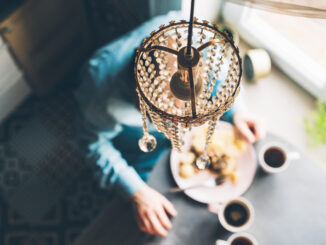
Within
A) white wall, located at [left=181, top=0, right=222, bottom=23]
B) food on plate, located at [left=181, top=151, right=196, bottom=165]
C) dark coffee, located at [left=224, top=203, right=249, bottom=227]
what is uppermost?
white wall, located at [left=181, top=0, right=222, bottom=23]

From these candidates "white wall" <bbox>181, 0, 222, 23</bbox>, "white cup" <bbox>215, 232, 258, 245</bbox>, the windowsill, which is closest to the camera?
"white cup" <bbox>215, 232, 258, 245</bbox>

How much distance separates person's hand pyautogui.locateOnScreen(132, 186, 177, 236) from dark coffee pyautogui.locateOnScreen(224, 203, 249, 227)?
192 mm

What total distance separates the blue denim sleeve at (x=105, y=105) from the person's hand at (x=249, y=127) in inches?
18.0

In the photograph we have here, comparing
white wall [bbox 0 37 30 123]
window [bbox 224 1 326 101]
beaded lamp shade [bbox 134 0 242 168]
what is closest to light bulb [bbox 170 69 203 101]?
beaded lamp shade [bbox 134 0 242 168]

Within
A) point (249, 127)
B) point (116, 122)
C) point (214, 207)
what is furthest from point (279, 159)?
point (116, 122)

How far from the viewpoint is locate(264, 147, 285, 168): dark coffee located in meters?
1.19

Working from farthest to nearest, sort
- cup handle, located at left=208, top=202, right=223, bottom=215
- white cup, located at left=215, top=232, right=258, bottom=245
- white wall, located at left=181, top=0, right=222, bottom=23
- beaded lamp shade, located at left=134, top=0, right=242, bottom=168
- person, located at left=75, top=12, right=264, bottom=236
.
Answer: white wall, located at left=181, top=0, right=222, bottom=23 → person, located at left=75, top=12, right=264, bottom=236 → cup handle, located at left=208, top=202, right=223, bottom=215 → white cup, located at left=215, top=232, right=258, bottom=245 → beaded lamp shade, located at left=134, top=0, right=242, bottom=168

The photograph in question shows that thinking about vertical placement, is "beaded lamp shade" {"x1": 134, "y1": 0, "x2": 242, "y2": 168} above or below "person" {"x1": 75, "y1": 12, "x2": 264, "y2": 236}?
above

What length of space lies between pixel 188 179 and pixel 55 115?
1.31m

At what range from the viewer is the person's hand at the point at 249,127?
1.26m

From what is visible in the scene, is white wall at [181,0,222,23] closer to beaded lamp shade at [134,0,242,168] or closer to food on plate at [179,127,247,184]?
food on plate at [179,127,247,184]

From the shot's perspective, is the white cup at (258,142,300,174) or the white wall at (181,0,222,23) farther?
the white wall at (181,0,222,23)

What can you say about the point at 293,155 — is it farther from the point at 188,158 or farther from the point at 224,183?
the point at 188,158

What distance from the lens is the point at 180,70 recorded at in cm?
57
